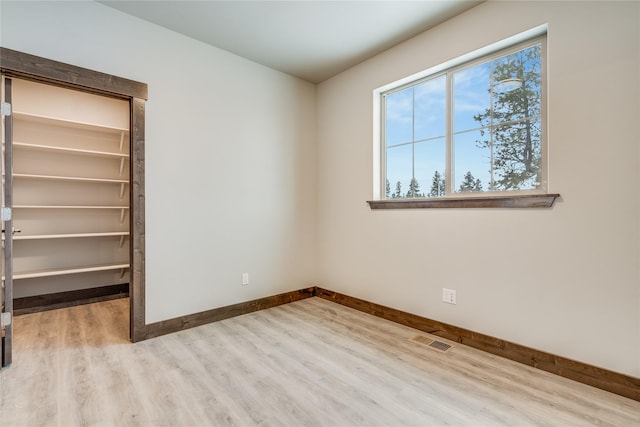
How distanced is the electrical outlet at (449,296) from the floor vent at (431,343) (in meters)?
0.34

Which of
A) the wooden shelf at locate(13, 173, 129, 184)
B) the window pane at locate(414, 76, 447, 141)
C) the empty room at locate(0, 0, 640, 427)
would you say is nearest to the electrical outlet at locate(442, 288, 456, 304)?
the empty room at locate(0, 0, 640, 427)

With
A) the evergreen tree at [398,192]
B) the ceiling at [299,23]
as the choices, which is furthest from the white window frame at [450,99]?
the ceiling at [299,23]

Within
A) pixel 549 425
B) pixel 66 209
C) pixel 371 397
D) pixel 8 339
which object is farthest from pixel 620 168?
pixel 66 209

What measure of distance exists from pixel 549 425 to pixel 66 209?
4785 mm

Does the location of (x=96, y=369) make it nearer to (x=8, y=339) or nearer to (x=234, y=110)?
(x=8, y=339)

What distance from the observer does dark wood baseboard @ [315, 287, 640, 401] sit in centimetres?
184

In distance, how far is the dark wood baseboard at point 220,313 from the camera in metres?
2.71

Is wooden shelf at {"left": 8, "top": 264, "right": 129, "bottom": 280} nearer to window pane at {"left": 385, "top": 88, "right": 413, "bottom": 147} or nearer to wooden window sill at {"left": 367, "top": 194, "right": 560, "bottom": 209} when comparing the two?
wooden window sill at {"left": 367, "top": 194, "right": 560, "bottom": 209}

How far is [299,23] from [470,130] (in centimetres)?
171

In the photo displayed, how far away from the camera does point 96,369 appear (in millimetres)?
2119

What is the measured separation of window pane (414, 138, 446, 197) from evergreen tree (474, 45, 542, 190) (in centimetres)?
36

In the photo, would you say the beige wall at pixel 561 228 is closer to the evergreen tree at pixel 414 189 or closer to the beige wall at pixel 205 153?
the evergreen tree at pixel 414 189

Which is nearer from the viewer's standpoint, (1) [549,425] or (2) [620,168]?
(1) [549,425]

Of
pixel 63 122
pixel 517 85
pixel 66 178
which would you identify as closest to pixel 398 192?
pixel 517 85
